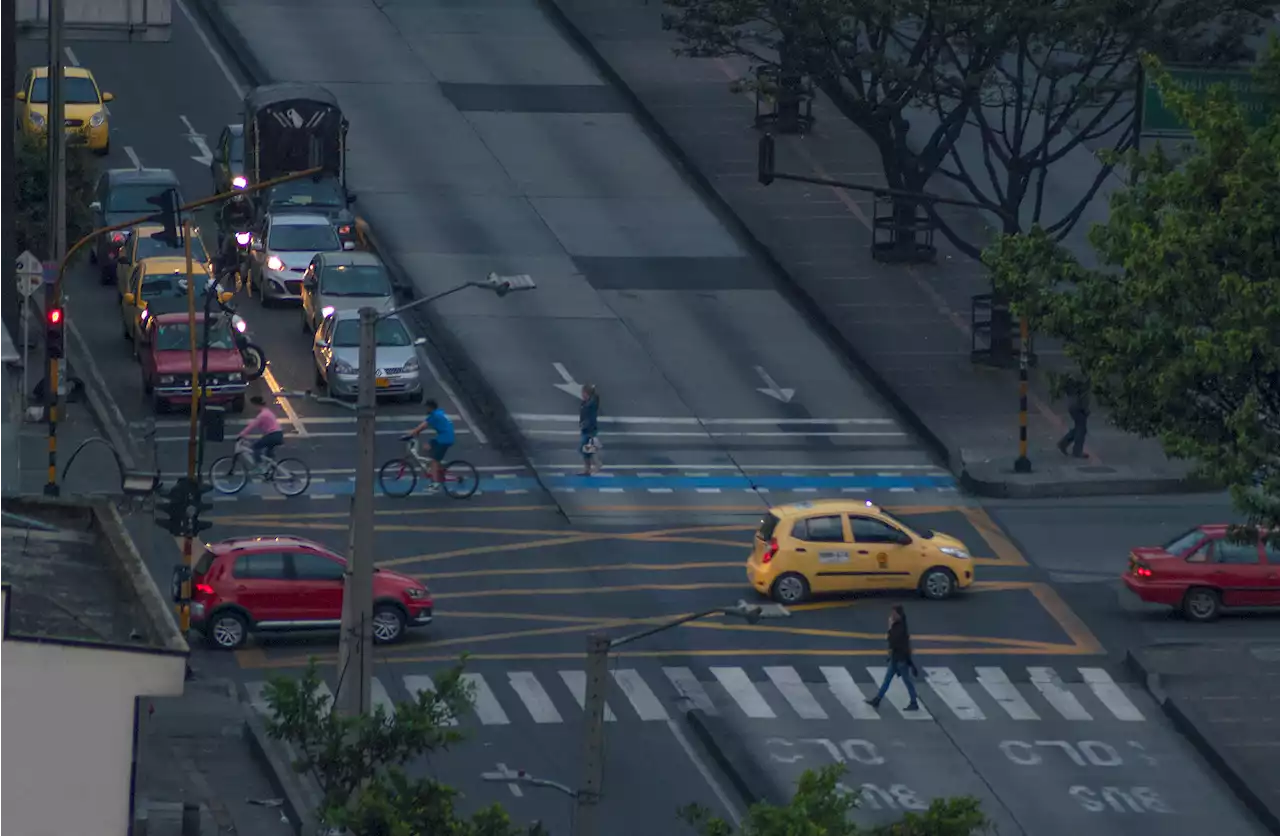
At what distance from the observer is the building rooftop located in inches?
839

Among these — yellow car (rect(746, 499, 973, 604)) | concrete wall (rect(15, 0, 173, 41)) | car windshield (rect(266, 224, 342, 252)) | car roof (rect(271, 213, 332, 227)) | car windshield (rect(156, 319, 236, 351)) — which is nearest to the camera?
yellow car (rect(746, 499, 973, 604))

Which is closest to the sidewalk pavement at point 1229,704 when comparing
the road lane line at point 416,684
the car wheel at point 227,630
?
the road lane line at point 416,684

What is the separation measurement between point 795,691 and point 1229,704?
579 centimetres

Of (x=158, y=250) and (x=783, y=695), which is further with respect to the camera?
(x=158, y=250)

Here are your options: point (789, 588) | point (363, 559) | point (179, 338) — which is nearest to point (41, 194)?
point (179, 338)

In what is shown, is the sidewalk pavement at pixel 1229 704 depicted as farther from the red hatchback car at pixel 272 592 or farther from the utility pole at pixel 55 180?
the utility pole at pixel 55 180

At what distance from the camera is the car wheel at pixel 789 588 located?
36031 mm

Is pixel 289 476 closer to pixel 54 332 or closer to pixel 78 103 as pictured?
pixel 54 332

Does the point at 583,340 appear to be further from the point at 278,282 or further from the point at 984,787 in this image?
the point at 984,787

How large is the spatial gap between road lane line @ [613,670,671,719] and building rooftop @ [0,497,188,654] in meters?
9.18

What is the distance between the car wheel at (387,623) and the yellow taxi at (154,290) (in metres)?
13.0

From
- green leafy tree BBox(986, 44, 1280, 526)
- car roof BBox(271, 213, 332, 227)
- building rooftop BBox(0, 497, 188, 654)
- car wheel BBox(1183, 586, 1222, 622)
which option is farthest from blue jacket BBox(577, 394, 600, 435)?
building rooftop BBox(0, 497, 188, 654)

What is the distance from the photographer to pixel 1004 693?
3353 cm

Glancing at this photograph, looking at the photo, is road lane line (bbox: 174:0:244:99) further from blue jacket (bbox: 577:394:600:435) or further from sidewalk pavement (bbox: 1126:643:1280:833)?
sidewalk pavement (bbox: 1126:643:1280:833)
